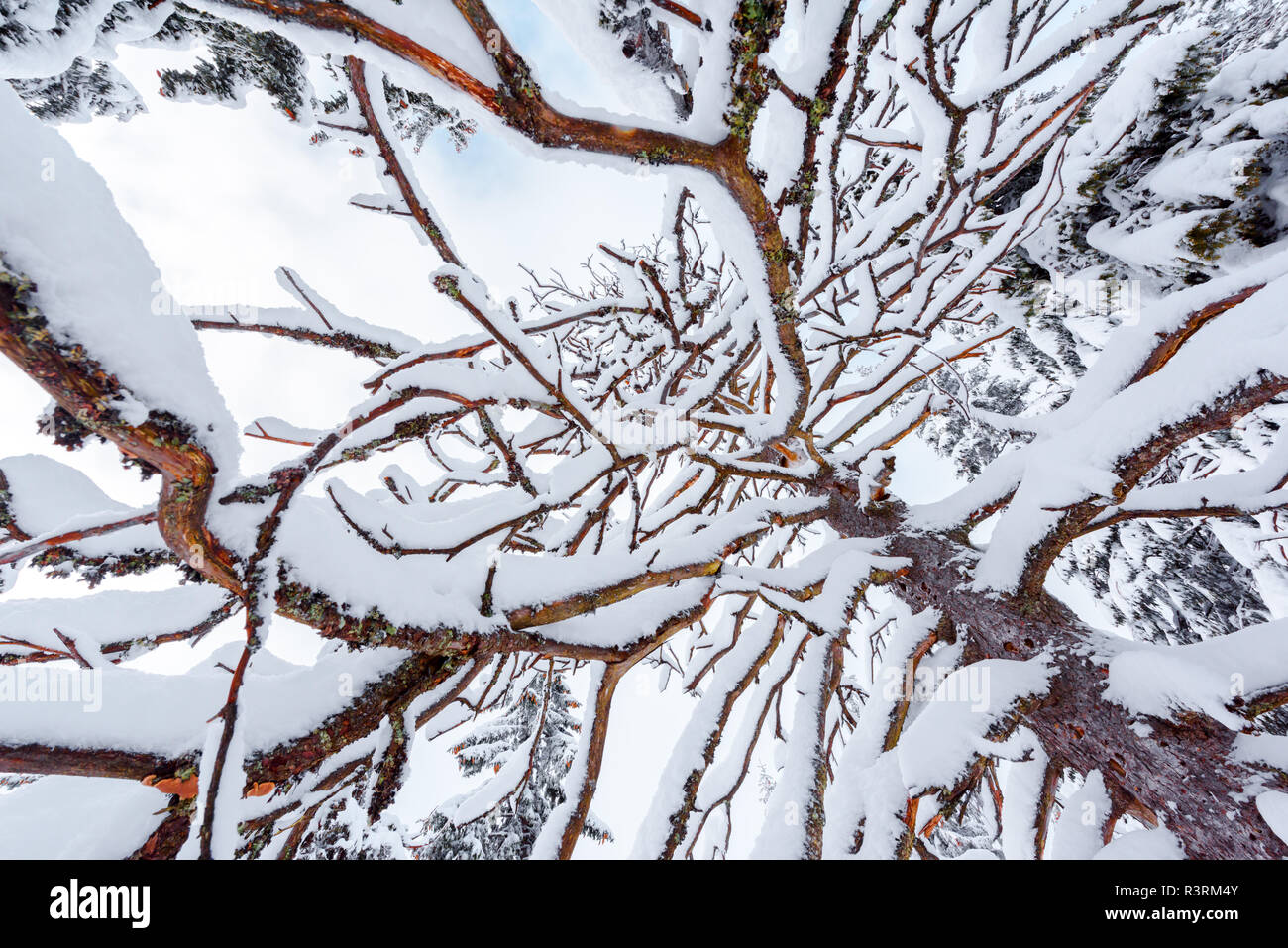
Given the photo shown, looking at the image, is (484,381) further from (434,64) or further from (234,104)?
(234,104)

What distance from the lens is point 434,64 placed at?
1093 mm

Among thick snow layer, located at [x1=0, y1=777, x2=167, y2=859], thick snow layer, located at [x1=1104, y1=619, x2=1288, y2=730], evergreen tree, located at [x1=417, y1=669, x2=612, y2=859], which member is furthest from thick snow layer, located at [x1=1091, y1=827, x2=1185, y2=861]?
evergreen tree, located at [x1=417, y1=669, x2=612, y2=859]

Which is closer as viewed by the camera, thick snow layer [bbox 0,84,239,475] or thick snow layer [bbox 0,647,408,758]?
thick snow layer [bbox 0,84,239,475]

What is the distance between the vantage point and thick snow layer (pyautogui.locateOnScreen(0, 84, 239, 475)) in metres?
0.73

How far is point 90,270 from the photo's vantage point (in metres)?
0.80

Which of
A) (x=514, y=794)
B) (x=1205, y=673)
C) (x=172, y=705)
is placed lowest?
(x=1205, y=673)

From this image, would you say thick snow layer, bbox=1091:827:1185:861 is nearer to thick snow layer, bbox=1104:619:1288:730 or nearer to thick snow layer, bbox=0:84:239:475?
thick snow layer, bbox=1104:619:1288:730

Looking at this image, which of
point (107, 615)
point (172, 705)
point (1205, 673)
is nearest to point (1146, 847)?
point (1205, 673)

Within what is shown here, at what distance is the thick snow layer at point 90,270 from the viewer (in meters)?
0.73

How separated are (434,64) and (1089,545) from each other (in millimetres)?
7662

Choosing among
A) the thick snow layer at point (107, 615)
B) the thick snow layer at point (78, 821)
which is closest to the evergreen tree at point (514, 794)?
the thick snow layer at point (107, 615)

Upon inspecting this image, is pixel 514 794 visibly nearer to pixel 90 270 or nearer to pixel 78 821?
pixel 78 821

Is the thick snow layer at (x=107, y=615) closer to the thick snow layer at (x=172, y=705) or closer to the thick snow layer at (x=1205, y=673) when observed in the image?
the thick snow layer at (x=172, y=705)

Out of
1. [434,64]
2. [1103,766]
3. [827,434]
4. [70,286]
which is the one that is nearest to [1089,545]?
[827,434]
